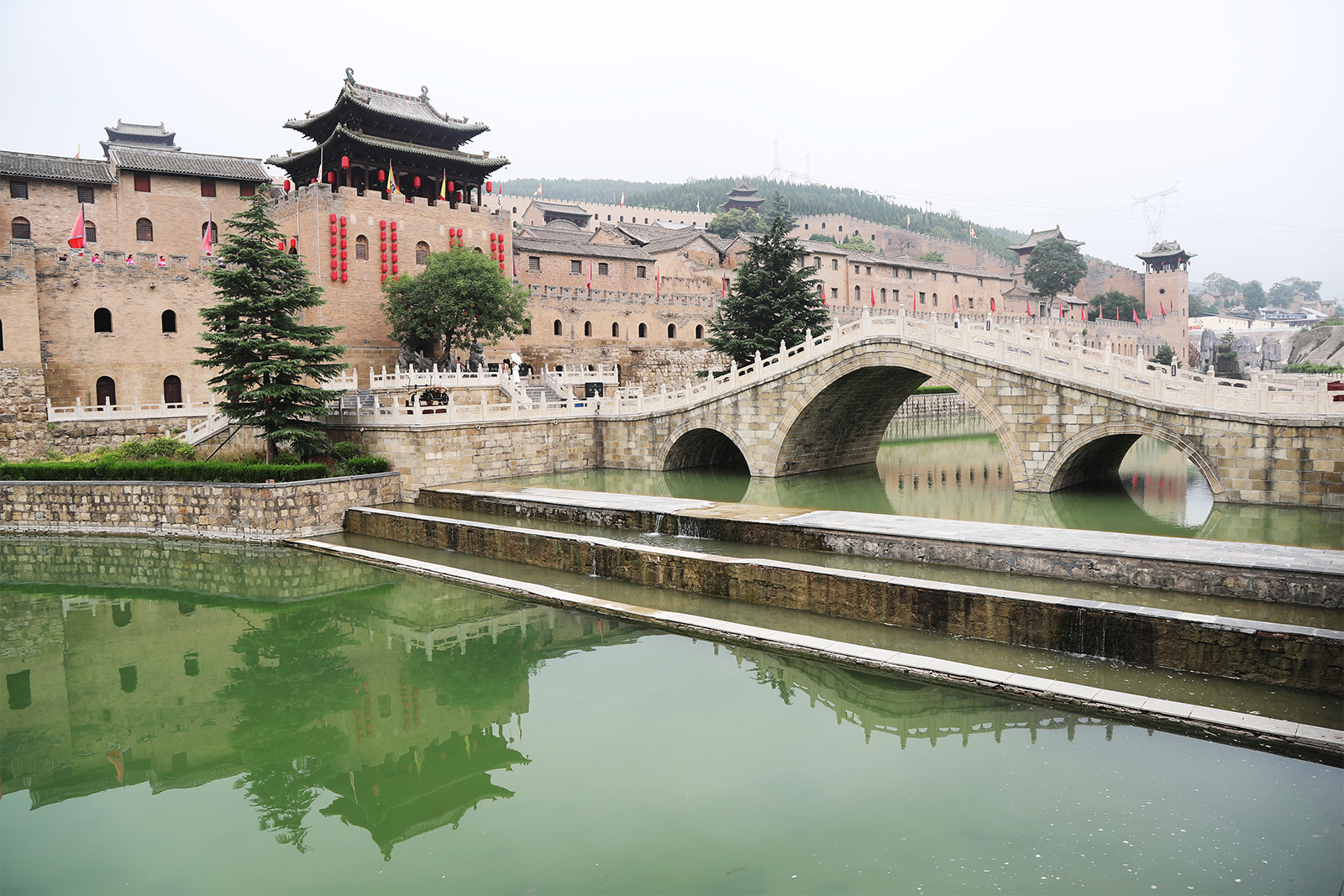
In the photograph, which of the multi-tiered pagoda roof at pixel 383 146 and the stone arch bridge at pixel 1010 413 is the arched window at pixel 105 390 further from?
the stone arch bridge at pixel 1010 413

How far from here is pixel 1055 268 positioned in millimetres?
65062

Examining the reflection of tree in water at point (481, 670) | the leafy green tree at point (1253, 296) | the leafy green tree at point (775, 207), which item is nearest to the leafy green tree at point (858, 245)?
the leafy green tree at point (775, 207)

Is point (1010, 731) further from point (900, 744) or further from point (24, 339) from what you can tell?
point (24, 339)

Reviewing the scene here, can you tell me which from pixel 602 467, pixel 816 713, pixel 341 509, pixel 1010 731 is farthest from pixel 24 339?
pixel 1010 731

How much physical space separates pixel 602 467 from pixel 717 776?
61.2ft

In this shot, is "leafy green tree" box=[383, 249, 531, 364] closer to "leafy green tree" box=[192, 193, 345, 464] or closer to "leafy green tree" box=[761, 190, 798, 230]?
"leafy green tree" box=[192, 193, 345, 464]

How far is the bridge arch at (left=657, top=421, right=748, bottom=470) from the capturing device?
23.9 metres

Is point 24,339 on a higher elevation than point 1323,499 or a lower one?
higher

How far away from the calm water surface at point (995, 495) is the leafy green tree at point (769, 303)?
533 centimetres

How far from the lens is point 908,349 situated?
19.9 m

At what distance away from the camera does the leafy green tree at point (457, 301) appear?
100ft

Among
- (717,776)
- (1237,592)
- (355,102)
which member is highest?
(355,102)

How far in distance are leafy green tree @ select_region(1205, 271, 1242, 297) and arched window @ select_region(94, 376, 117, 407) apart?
163783 mm

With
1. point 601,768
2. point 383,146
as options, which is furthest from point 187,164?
point 601,768
